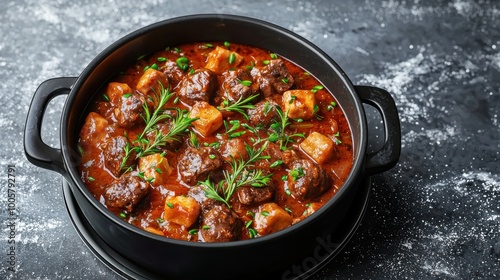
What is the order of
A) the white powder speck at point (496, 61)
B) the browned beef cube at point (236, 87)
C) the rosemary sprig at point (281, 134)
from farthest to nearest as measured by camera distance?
the white powder speck at point (496, 61), the browned beef cube at point (236, 87), the rosemary sprig at point (281, 134)

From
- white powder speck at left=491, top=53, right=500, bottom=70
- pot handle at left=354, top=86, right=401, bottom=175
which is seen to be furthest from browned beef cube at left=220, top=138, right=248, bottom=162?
white powder speck at left=491, top=53, right=500, bottom=70

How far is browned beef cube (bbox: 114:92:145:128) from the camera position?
4332mm

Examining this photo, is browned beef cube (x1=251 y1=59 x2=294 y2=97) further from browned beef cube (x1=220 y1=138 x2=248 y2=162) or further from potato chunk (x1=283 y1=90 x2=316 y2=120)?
browned beef cube (x1=220 y1=138 x2=248 y2=162)

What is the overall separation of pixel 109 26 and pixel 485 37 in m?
2.79

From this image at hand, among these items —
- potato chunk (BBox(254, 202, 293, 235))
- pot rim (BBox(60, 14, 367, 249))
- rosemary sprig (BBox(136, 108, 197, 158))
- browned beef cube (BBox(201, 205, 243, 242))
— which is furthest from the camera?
rosemary sprig (BBox(136, 108, 197, 158))

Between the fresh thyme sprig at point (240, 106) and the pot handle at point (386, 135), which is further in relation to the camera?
the fresh thyme sprig at point (240, 106)

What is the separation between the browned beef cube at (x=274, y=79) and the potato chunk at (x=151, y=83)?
1.88 ft

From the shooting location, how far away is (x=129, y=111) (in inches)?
171

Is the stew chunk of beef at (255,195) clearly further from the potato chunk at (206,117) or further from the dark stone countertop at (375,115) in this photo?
the dark stone countertop at (375,115)

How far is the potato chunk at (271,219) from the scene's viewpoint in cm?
403

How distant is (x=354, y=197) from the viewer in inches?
182

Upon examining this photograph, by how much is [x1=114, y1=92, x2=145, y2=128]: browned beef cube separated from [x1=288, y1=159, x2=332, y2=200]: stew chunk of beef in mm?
917

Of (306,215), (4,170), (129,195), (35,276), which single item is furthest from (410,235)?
(4,170)

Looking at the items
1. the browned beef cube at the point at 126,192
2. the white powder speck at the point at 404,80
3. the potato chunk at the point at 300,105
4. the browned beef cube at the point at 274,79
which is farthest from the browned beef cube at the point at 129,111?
the white powder speck at the point at 404,80
